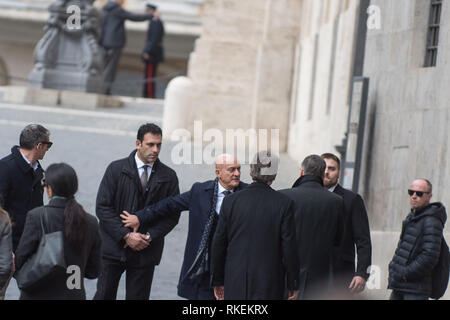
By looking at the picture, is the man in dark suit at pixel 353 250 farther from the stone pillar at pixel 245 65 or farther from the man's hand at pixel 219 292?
the stone pillar at pixel 245 65

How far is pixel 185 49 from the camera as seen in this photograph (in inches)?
1667

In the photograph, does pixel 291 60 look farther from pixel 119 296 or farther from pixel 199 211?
pixel 199 211

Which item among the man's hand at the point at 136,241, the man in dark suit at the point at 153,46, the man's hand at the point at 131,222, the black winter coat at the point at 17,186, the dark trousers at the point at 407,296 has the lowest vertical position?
the dark trousers at the point at 407,296

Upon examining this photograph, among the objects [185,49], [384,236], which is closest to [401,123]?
[384,236]

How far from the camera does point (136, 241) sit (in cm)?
865

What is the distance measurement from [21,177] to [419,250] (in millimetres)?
3221

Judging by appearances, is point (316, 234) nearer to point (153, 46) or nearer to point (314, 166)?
point (314, 166)

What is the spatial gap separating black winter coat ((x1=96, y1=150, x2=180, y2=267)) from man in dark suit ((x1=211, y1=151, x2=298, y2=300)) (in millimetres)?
1214

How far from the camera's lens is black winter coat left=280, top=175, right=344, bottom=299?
Answer: 26.0 ft

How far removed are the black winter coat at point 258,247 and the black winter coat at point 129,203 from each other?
1.24 meters

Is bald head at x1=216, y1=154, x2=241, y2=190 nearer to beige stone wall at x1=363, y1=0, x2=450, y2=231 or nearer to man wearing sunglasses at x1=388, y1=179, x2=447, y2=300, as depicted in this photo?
man wearing sunglasses at x1=388, y1=179, x2=447, y2=300

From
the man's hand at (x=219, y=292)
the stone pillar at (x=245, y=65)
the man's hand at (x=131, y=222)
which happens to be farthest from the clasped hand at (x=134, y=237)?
the stone pillar at (x=245, y=65)

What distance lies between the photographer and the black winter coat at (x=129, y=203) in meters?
8.74
